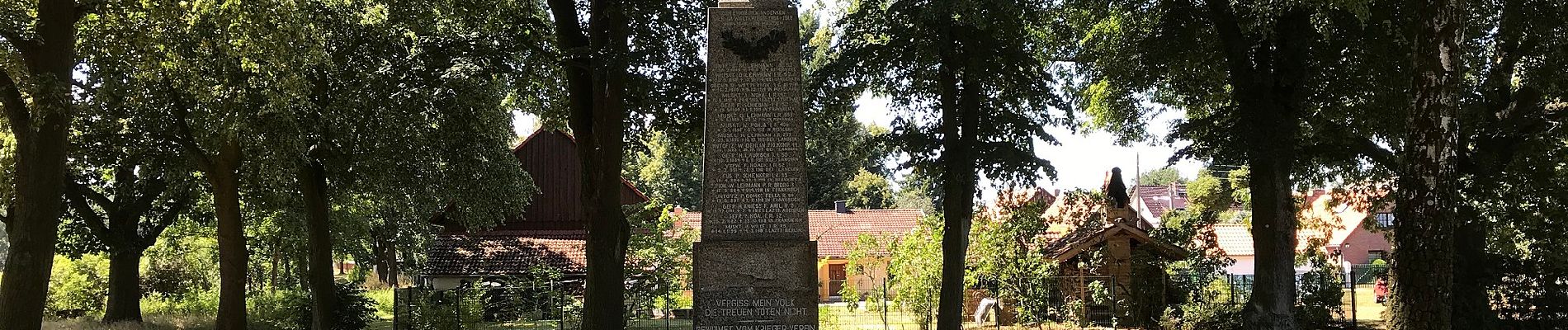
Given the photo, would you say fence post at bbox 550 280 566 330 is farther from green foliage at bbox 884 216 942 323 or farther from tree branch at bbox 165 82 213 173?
tree branch at bbox 165 82 213 173

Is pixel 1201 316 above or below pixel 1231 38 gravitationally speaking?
below

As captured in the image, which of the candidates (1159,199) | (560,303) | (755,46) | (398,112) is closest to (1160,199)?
(1159,199)

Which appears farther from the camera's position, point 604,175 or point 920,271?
point 920,271

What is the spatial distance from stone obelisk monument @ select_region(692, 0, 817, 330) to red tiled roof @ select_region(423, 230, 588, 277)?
2010cm

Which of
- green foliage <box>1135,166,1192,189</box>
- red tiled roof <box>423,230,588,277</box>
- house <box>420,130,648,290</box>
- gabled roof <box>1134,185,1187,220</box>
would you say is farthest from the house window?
green foliage <box>1135,166,1192,189</box>

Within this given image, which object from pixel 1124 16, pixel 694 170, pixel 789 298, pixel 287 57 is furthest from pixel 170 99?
pixel 694 170

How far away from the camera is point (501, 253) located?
32.8 meters

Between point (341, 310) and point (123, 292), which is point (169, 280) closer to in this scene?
point (123, 292)

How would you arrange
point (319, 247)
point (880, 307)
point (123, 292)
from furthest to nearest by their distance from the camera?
1. point (123, 292)
2. point (880, 307)
3. point (319, 247)

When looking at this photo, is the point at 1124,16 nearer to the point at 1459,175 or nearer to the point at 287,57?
the point at 1459,175

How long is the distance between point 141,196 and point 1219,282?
23.5m

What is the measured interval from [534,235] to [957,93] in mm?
20254

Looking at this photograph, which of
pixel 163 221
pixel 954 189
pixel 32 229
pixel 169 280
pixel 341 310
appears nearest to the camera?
pixel 32 229

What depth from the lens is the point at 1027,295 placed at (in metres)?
23.9
